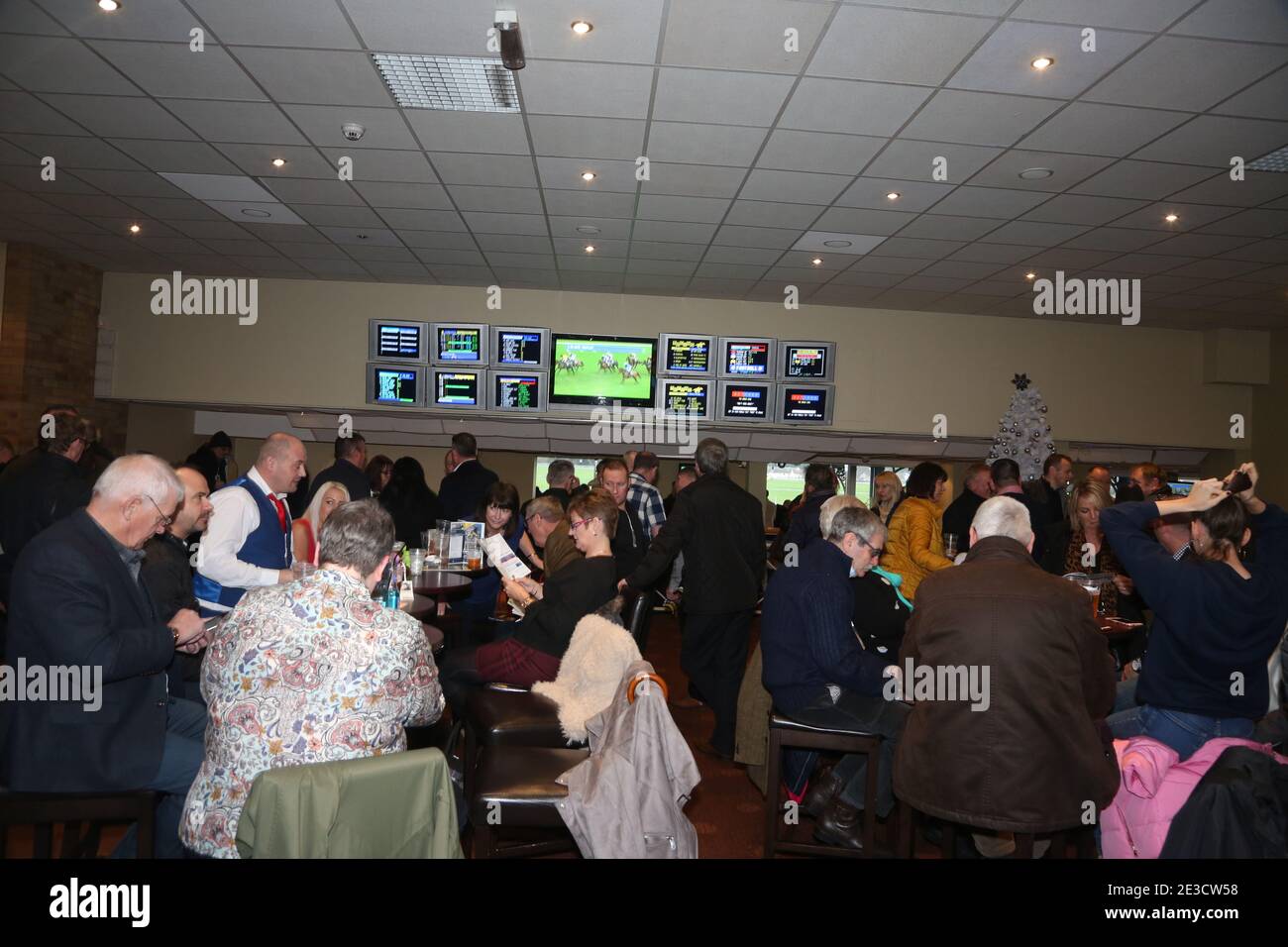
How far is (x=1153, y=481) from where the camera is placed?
575cm

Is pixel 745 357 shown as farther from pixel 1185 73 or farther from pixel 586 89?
pixel 1185 73

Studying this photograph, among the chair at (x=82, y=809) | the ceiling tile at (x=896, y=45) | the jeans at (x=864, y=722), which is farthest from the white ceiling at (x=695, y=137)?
the chair at (x=82, y=809)

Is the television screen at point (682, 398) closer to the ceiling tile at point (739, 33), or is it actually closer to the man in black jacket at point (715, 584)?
the man in black jacket at point (715, 584)


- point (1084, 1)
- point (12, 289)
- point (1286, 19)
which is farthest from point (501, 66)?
point (12, 289)

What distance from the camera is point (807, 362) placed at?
890cm

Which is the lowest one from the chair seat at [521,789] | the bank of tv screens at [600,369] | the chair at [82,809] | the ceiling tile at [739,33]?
the chair seat at [521,789]

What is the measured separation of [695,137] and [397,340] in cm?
487

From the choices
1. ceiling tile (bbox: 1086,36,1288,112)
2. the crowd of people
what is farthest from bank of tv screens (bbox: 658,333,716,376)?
ceiling tile (bbox: 1086,36,1288,112)

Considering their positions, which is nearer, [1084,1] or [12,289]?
[1084,1]

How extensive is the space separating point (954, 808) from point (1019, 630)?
1.94ft

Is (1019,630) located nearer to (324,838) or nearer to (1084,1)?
(324,838)

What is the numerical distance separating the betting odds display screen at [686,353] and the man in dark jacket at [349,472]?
3381 millimetres

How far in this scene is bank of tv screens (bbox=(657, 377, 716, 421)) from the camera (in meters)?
8.77

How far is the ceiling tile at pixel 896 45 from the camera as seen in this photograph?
3502 millimetres
